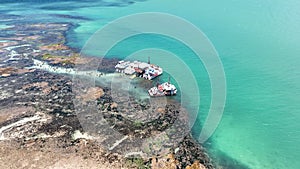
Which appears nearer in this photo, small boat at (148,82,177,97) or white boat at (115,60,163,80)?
small boat at (148,82,177,97)

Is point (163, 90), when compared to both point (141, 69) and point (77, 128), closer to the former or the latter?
point (141, 69)

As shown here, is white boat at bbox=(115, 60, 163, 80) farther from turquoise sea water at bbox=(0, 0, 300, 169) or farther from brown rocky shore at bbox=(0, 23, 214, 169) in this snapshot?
turquoise sea water at bbox=(0, 0, 300, 169)

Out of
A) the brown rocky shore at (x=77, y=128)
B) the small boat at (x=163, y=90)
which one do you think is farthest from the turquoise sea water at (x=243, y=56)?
the small boat at (x=163, y=90)

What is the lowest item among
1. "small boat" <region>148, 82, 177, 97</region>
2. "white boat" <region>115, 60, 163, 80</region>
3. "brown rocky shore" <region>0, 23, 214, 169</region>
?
"brown rocky shore" <region>0, 23, 214, 169</region>

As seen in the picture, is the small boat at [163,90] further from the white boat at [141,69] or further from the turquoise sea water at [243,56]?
the white boat at [141,69]

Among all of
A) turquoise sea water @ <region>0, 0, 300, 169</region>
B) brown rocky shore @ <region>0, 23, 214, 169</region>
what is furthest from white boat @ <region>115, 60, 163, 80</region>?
turquoise sea water @ <region>0, 0, 300, 169</region>
